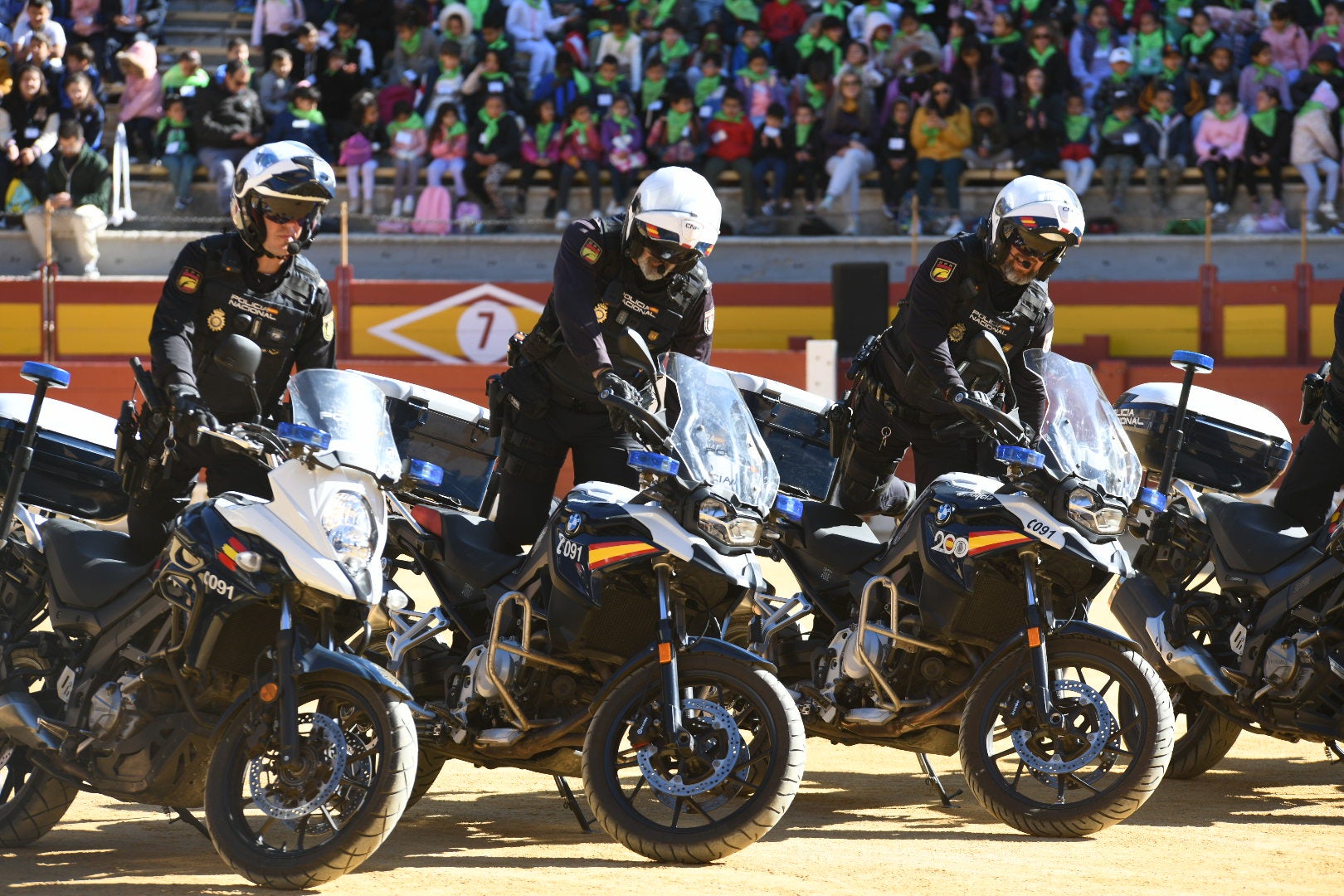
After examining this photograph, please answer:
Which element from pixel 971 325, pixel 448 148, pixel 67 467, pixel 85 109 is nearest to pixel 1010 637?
pixel 971 325

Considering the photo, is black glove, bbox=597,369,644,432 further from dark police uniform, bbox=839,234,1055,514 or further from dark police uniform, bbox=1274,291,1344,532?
dark police uniform, bbox=1274,291,1344,532

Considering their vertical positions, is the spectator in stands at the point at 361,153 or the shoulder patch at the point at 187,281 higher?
the spectator in stands at the point at 361,153

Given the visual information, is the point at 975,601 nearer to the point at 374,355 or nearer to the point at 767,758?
the point at 767,758

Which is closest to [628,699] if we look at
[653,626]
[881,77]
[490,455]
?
[653,626]

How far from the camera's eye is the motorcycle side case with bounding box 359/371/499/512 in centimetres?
689

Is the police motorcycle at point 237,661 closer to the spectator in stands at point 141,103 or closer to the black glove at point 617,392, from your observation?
the black glove at point 617,392

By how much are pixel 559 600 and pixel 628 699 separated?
466 millimetres

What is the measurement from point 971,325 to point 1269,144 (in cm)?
1159

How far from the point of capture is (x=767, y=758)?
5.11 metres

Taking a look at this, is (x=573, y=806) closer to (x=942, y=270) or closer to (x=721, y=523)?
(x=721, y=523)

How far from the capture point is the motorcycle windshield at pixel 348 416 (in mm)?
5230

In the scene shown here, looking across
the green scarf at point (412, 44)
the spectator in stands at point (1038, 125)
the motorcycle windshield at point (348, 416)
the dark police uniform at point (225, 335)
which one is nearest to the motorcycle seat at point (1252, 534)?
the motorcycle windshield at point (348, 416)

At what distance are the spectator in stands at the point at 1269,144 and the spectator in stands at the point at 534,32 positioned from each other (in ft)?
22.1

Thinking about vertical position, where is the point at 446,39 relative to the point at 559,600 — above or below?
above
